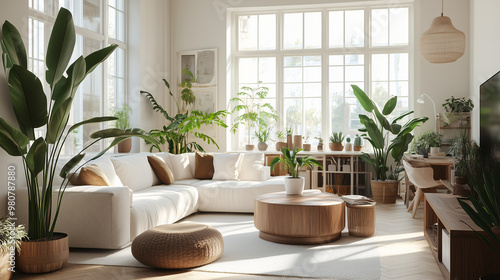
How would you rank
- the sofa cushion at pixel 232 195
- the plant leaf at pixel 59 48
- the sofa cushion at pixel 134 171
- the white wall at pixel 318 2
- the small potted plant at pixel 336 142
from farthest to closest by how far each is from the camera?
the small potted plant at pixel 336 142, the white wall at pixel 318 2, the sofa cushion at pixel 232 195, the sofa cushion at pixel 134 171, the plant leaf at pixel 59 48

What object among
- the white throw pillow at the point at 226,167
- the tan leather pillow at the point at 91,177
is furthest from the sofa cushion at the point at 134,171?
the white throw pillow at the point at 226,167

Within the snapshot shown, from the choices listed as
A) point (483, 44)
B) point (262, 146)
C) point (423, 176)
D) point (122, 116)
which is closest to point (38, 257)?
point (122, 116)

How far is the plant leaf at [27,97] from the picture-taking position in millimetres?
3604

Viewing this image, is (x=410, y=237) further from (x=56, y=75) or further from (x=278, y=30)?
(x=278, y=30)

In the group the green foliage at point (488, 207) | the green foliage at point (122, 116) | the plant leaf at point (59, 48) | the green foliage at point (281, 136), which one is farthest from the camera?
the green foliage at point (281, 136)

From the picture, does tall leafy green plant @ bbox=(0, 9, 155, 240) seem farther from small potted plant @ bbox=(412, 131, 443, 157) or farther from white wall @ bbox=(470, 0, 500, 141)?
small potted plant @ bbox=(412, 131, 443, 157)

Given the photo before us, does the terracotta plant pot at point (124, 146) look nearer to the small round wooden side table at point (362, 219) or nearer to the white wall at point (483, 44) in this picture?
the small round wooden side table at point (362, 219)

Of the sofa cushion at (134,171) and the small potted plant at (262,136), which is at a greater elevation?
the small potted plant at (262,136)

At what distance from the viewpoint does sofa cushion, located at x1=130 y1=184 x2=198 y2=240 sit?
14.6 ft

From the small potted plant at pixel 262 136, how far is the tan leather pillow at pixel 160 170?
252 centimetres

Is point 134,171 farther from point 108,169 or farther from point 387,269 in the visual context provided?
point 387,269

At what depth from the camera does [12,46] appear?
380cm

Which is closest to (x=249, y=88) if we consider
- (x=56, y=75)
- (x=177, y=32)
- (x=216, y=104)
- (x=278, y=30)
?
(x=216, y=104)

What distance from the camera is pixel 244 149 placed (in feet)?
28.4
